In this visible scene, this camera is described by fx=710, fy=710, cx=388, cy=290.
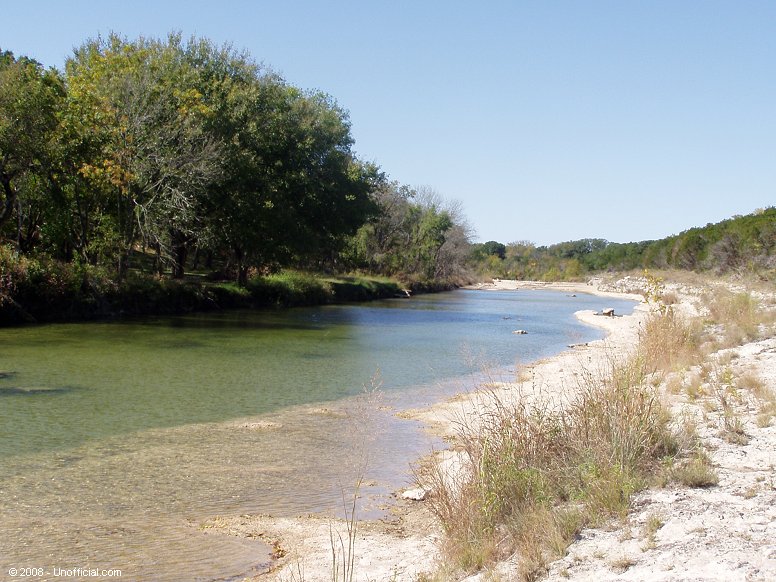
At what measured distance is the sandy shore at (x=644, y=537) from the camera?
474cm

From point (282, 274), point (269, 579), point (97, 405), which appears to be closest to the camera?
point (269, 579)

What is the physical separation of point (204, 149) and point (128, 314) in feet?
25.3

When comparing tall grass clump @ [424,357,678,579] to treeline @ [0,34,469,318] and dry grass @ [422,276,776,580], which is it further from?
treeline @ [0,34,469,318]

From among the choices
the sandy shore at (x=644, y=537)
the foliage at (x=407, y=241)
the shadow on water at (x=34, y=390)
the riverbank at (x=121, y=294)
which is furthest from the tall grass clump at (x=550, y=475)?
the foliage at (x=407, y=241)

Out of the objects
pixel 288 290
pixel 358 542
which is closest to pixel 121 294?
pixel 288 290

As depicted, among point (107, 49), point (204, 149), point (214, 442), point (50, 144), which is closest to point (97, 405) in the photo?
point (214, 442)

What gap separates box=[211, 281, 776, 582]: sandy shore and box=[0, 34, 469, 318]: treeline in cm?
2133

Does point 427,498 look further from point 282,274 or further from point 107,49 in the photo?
point 282,274

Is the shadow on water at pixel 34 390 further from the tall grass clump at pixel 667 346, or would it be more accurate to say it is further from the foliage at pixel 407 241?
the foliage at pixel 407 241

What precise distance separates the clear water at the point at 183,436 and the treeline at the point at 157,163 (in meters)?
6.81

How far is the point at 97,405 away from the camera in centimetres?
1282

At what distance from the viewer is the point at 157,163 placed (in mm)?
29172

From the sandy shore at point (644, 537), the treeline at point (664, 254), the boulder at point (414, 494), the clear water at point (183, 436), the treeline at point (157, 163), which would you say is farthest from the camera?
the treeline at point (664, 254)

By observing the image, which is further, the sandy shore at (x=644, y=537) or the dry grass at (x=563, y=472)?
the dry grass at (x=563, y=472)
